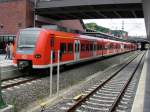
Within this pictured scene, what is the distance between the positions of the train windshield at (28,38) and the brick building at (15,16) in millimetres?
21170

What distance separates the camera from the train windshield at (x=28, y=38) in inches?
727

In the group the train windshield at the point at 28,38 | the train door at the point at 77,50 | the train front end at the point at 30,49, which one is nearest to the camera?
the train front end at the point at 30,49

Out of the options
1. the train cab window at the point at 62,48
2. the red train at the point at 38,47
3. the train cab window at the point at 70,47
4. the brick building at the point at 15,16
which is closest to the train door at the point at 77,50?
the train cab window at the point at 70,47

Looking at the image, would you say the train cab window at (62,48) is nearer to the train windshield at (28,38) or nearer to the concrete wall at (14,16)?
the train windshield at (28,38)

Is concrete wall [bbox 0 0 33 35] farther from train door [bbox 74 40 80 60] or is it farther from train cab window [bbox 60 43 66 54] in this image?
train cab window [bbox 60 43 66 54]

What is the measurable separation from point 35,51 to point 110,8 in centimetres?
2029

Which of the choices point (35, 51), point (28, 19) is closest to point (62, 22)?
point (28, 19)

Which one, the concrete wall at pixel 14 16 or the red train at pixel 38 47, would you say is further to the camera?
the concrete wall at pixel 14 16

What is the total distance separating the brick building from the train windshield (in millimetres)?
21170

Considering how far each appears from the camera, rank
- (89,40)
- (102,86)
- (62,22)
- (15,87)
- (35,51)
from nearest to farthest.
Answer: (15,87) < (102,86) < (35,51) < (89,40) < (62,22)

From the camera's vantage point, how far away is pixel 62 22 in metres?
50.7

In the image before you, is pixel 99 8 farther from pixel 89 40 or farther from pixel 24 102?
pixel 24 102

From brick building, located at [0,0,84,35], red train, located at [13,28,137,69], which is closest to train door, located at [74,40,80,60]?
red train, located at [13,28,137,69]

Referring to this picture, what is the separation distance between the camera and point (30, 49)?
18.4 meters
